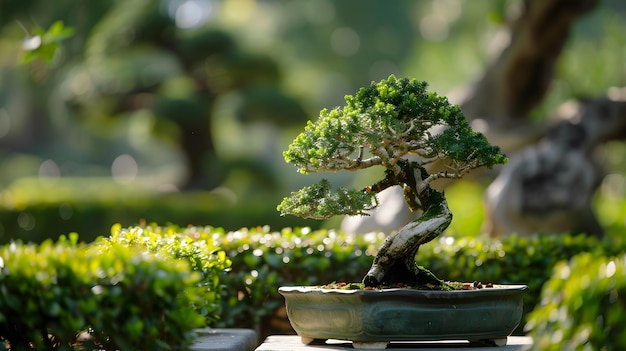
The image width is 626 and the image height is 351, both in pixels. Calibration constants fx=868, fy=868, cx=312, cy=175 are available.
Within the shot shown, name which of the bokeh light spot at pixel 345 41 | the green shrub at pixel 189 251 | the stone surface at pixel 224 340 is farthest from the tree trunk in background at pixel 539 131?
the bokeh light spot at pixel 345 41

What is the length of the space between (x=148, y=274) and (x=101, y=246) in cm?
120

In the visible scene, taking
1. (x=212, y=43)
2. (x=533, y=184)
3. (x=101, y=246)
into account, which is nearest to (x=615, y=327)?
(x=101, y=246)

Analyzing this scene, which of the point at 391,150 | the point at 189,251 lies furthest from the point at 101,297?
the point at 391,150

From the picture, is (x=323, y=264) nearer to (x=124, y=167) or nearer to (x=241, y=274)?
(x=241, y=274)

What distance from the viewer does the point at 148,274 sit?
11.8ft

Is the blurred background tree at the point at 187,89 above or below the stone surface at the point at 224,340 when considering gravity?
above

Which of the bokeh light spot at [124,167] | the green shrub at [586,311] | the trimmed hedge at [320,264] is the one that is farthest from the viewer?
the bokeh light spot at [124,167]

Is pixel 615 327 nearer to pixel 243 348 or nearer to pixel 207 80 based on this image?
pixel 243 348

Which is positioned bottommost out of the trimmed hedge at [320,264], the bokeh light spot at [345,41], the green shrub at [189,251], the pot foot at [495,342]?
the pot foot at [495,342]

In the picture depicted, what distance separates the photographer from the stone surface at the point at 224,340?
4551mm

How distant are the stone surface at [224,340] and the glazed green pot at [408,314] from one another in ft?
1.85

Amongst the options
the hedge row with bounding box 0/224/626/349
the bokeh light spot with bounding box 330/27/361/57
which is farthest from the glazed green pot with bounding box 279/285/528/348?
the bokeh light spot with bounding box 330/27/361/57

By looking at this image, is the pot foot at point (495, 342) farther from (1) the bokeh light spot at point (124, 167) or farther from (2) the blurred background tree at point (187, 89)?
(1) the bokeh light spot at point (124, 167)

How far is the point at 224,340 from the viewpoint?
4898mm
